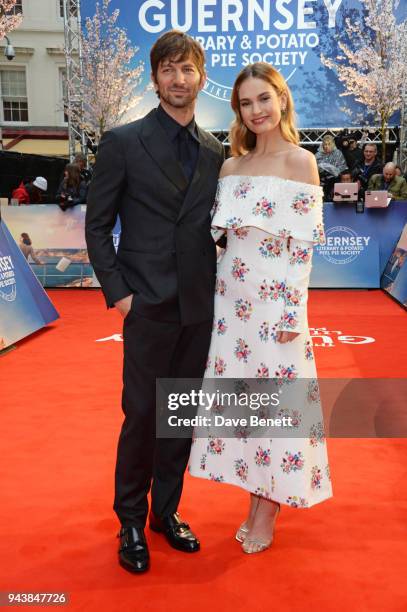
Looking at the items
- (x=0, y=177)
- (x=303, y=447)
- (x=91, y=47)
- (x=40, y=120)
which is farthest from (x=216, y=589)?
(x=40, y=120)

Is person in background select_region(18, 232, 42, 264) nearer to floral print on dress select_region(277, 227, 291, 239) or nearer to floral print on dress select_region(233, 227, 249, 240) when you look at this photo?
floral print on dress select_region(233, 227, 249, 240)

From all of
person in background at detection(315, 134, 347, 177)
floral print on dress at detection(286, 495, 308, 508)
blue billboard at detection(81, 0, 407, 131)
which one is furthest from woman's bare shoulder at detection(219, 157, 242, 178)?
blue billboard at detection(81, 0, 407, 131)

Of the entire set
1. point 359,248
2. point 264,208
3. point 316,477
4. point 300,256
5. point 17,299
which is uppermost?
point 264,208

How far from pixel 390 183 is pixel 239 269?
7370mm

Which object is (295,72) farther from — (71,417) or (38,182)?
(71,417)

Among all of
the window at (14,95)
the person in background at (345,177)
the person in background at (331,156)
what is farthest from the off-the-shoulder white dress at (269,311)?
the window at (14,95)

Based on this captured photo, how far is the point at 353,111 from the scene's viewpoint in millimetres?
12703

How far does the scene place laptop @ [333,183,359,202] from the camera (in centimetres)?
817

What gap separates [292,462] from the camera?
2.15 meters

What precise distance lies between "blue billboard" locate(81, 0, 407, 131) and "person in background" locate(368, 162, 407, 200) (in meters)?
4.18

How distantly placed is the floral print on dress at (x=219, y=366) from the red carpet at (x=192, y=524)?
65 centimetres

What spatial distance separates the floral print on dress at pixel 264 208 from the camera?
2.11 m

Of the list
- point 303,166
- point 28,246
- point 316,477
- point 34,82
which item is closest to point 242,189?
point 303,166

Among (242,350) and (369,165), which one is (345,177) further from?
(242,350)
